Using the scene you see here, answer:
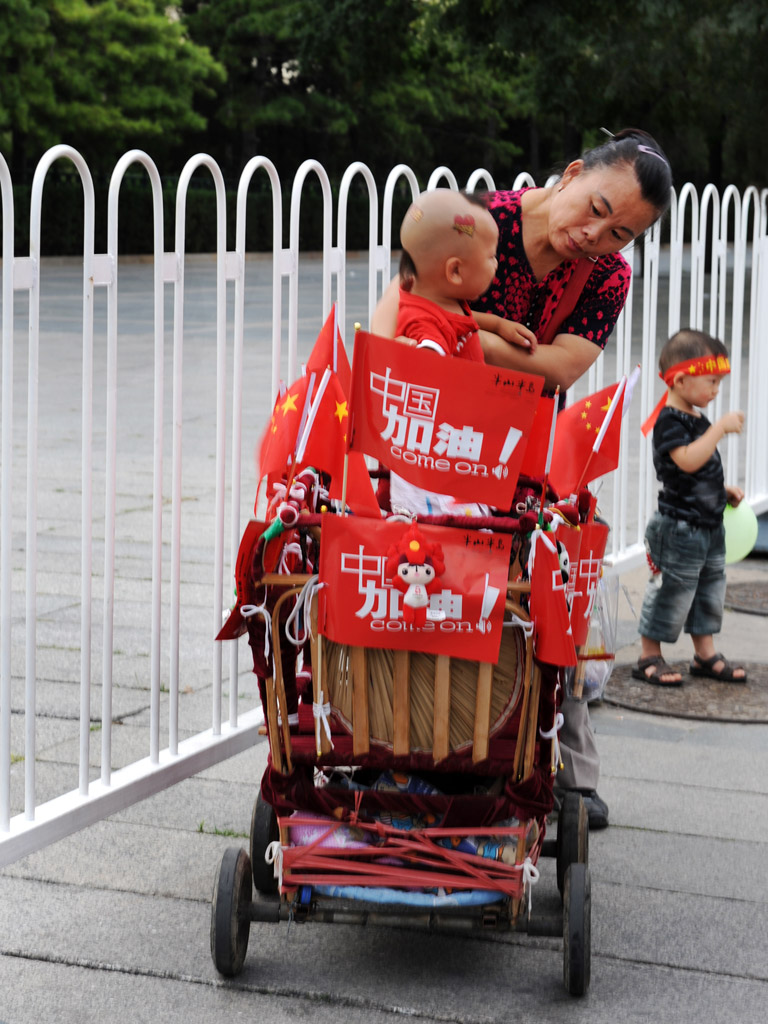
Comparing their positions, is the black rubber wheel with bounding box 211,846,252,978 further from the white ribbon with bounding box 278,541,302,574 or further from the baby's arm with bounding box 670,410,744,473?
the baby's arm with bounding box 670,410,744,473

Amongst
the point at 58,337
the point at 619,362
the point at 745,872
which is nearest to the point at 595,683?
the point at 745,872

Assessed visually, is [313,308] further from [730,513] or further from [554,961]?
[554,961]

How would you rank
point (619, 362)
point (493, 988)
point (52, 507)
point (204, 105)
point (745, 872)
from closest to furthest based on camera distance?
1. point (493, 988)
2. point (745, 872)
3. point (619, 362)
4. point (52, 507)
5. point (204, 105)

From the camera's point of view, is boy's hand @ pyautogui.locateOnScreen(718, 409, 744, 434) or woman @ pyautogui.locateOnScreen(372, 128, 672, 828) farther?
boy's hand @ pyautogui.locateOnScreen(718, 409, 744, 434)

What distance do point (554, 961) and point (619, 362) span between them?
347 centimetres

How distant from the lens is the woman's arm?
110 inches

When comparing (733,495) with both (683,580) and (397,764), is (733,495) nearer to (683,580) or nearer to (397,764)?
(683,580)

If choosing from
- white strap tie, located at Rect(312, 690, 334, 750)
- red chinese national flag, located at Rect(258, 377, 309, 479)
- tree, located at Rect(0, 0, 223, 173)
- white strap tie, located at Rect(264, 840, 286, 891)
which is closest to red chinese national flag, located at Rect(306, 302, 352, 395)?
red chinese national flag, located at Rect(258, 377, 309, 479)

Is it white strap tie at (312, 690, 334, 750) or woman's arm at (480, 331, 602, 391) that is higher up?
woman's arm at (480, 331, 602, 391)

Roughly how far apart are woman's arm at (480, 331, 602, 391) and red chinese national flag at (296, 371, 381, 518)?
345 millimetres

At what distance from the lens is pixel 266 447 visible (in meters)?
2.82

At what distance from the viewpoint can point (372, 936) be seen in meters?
2.91

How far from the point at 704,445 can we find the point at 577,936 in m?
2.18

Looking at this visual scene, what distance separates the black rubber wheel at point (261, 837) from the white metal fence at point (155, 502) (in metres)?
0.52
